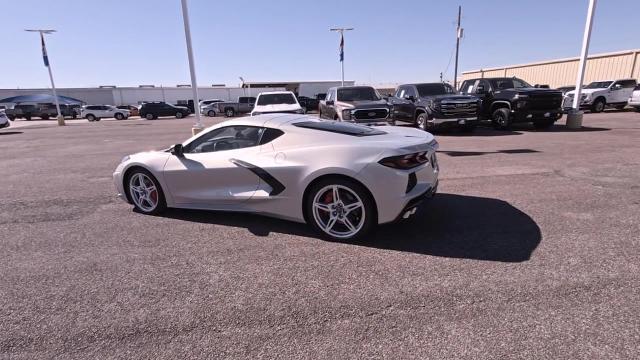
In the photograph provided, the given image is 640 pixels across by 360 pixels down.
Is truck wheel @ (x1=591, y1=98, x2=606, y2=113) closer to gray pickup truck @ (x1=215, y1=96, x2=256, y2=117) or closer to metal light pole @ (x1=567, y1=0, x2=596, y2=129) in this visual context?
metal light pole @ (x1=567, y1=0, x2=596, y2=129)

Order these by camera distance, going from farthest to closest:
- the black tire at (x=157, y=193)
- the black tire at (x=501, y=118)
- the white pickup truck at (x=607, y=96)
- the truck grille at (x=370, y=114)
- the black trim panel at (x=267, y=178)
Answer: the white pickup truck at (x=607, y=96) → the black tire at (x=501, y=118) → the truck grille at (x=370, y=114) → the black tire at (x=157, y=193) → the black trim panel at (x=267, y=178)

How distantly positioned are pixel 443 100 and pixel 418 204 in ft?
32.6

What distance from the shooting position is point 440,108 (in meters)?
12.6

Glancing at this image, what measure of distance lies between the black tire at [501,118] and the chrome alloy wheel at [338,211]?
1197 centimetres

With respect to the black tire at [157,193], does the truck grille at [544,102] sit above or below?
above

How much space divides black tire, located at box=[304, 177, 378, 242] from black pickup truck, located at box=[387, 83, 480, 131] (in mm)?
9944

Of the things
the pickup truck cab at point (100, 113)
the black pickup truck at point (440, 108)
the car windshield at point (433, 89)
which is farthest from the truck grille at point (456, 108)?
the pickup truck cab at point (100, 113)

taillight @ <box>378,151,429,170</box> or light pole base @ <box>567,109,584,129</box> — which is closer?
taillight @ <box>378,151,429,170</box>

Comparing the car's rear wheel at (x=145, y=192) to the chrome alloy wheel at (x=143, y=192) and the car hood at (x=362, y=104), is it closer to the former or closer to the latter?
the chrome alloy wheel at (x=143, y=192)

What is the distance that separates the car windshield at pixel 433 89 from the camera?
46.0 feet

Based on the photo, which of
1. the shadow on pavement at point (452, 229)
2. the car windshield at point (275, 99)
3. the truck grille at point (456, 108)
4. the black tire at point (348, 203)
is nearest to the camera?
the shadow on pavement at point (452, 229)

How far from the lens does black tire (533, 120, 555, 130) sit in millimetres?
13619

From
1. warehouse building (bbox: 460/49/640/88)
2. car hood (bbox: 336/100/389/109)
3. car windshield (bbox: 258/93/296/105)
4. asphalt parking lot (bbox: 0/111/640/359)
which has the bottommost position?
asphalt parking lot (bbox: 0/111/640/359)

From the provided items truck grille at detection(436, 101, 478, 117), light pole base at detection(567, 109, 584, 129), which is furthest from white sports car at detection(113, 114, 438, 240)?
light pole base at detection(567, 109, 584, 129)
